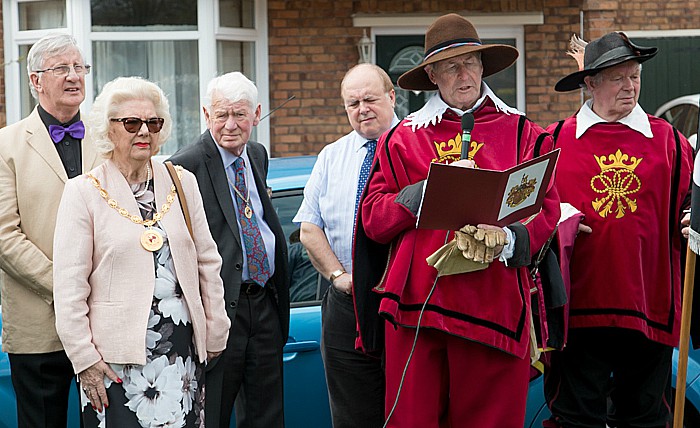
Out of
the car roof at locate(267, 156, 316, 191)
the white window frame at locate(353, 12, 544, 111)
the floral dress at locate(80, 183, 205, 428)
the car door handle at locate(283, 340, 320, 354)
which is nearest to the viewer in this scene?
the floral dress at locate(80, 183, 205, 428)

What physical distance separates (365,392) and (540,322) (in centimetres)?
87

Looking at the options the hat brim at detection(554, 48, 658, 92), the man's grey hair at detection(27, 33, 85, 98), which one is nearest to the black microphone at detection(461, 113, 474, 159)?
the hat brim at detection(554, 48, 658, 92)

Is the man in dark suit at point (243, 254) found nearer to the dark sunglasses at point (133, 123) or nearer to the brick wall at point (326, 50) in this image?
the dark sunglasses at point (133, 123)

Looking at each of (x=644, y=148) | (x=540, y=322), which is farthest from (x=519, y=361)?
(x=644, y=148)

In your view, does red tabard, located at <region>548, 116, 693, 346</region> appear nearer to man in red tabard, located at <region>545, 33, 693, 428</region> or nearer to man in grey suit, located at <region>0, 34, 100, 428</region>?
man in red tabard, located at <region>545, 33, 693, 428</region>

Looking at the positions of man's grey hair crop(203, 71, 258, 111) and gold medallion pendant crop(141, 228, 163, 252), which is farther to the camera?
man's grey hair crop(203, 71, 258, 111)

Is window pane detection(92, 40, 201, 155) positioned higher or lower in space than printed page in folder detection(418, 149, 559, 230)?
higher

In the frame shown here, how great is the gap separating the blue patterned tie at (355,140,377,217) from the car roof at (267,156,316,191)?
57 cm

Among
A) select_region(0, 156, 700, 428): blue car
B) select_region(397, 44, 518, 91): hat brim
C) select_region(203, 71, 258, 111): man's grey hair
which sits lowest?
select_region(0, 156, 700, 428): blue car

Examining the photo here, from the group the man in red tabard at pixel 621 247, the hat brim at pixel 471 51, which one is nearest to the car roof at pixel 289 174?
the hat brim at pixel 471 51

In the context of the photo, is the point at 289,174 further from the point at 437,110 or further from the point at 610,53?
the point at 610,53

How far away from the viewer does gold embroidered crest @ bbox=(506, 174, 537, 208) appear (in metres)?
3.59

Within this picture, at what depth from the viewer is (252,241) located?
4270mm

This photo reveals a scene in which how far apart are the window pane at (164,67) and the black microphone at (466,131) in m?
7.12
